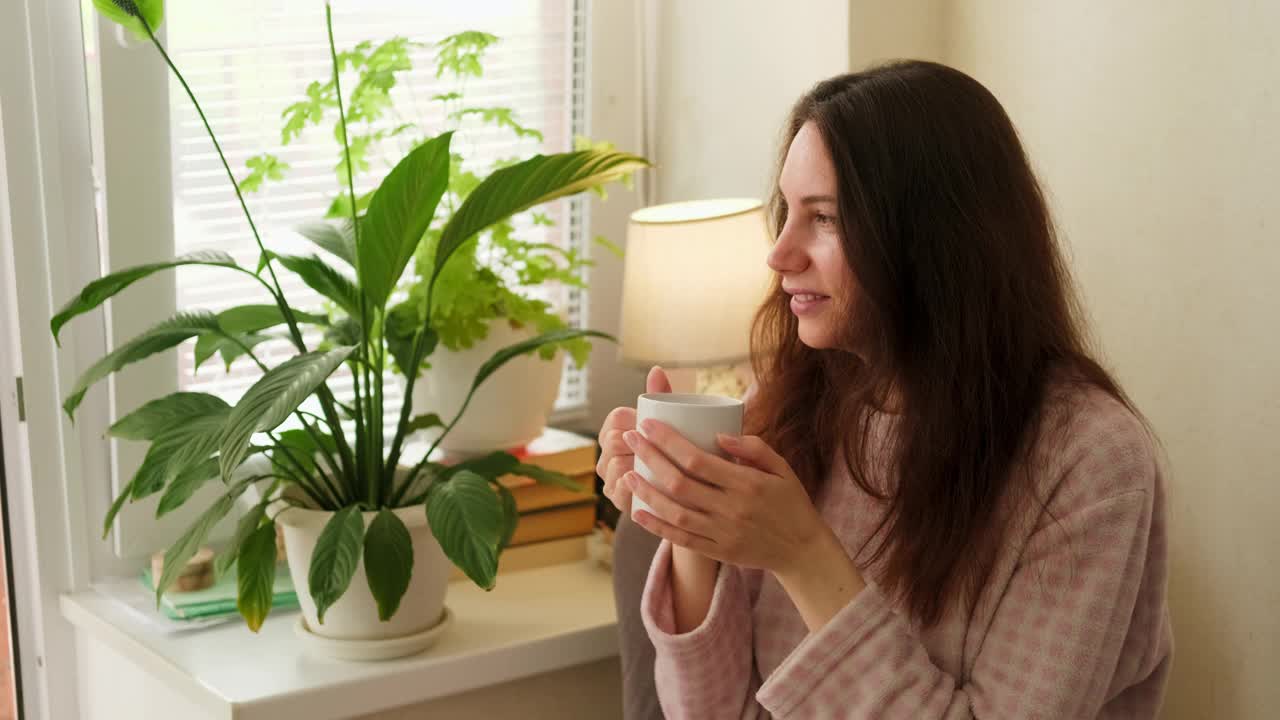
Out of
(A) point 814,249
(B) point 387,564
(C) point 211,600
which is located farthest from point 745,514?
(C) point 211,600

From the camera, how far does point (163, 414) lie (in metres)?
1.47

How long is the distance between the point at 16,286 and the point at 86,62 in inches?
13.0

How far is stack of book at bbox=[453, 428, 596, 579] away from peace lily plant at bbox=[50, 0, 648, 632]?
12.7 inches

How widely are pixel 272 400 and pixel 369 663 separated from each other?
0.45 metres

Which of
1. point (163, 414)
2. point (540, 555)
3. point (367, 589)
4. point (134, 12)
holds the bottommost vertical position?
point (540, 555)

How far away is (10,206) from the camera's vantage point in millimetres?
1762

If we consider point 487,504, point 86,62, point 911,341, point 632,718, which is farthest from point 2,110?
point 911,341

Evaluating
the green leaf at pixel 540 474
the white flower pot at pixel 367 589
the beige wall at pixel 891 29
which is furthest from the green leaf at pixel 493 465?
the beige wall at pixel 891 29

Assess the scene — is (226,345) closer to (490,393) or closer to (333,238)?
(333,238)

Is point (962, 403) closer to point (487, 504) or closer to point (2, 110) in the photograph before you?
point (487, 504)

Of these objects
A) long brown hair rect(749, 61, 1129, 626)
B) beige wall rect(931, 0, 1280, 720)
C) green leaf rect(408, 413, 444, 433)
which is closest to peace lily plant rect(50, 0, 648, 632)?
green leaf rect(408, 413, 444, 433)

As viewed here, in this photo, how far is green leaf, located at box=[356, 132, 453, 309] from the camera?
1.39 m

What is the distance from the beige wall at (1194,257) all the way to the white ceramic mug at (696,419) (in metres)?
0.75

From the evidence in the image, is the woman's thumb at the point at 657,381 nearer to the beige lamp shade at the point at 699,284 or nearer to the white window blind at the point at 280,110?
the beige lamp shade at the point at 699,284
